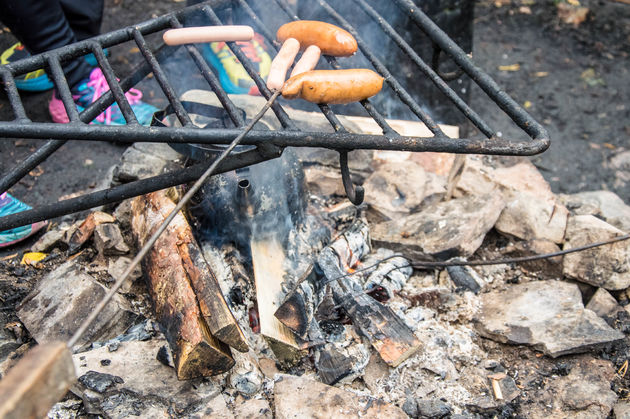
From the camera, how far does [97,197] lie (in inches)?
69.7

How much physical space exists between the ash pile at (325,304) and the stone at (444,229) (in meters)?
0.01

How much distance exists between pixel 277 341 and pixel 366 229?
0.90m

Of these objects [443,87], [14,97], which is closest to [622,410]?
[443,87]

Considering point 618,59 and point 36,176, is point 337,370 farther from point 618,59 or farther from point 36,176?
point 618,59

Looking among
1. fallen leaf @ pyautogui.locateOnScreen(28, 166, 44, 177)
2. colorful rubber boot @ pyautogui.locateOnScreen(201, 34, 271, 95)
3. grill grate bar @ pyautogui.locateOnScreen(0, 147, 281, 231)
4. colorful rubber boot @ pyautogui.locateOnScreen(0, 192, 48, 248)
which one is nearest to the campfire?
grill grate bar @ pyautogui.locateOnScreen(0, 147, 281, 231)

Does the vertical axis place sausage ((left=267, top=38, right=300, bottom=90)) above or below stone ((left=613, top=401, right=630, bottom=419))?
above

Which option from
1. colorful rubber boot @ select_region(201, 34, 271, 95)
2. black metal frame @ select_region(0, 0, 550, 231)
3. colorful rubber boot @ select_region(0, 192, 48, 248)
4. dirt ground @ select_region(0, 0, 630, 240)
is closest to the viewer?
black metal frame @ select_region(0, 0, 550, 231)

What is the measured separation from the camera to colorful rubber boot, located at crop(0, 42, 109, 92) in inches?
156

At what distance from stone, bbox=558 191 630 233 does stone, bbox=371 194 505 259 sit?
0.74 m

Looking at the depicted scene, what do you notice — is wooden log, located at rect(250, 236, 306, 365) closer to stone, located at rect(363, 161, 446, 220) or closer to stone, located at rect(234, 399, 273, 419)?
stone, located at rect(234, 399, 273, 419)

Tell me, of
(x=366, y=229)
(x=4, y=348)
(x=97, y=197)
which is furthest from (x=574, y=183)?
(x=4, y=348)

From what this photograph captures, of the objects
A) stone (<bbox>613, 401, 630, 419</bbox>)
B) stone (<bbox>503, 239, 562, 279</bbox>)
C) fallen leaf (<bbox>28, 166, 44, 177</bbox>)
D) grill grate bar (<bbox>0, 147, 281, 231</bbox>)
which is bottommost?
stone (<bbox>613, 401, 630, 419</bbox>)

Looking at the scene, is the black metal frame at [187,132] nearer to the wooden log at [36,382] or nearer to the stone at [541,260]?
the wooden log at [36,382]

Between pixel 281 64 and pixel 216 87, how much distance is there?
10.4 inches
